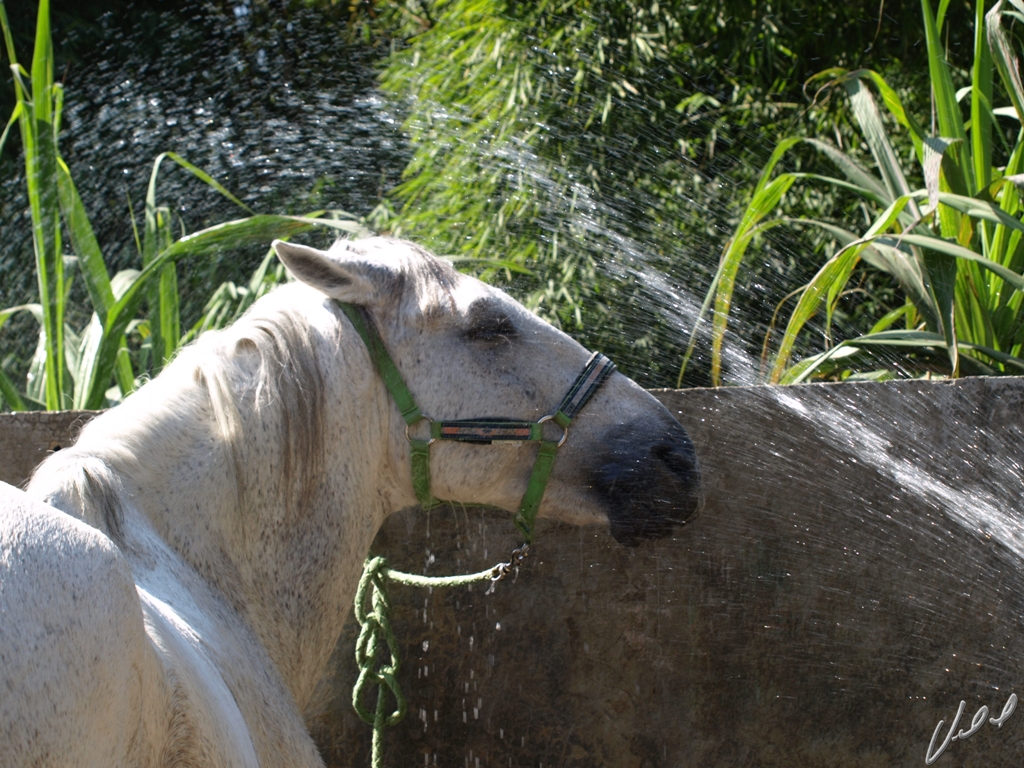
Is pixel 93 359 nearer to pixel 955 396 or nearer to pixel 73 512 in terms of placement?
pixel 73 512

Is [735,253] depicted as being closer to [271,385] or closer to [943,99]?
[943,99]

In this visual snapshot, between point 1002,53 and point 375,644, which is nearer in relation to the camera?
point 375,644

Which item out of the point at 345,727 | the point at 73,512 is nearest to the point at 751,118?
the point at 345,727

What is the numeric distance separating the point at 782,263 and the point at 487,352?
3681 mm

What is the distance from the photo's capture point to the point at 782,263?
5309 mm

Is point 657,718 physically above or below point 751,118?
below

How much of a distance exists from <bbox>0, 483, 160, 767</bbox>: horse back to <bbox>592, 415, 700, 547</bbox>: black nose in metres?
1.13

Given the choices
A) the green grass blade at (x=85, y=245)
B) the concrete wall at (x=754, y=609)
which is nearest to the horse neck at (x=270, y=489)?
the concrete wall at (x=754, y=609)

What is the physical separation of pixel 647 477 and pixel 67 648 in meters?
1.29

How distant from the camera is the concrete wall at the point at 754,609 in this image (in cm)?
253

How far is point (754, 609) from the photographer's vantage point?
2625 millimetres

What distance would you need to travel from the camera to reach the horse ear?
1920 millimetres

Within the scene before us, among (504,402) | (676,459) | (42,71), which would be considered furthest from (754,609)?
(42,71)

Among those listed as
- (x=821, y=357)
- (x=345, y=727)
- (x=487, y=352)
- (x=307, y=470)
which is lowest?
(x=345, y=727)
